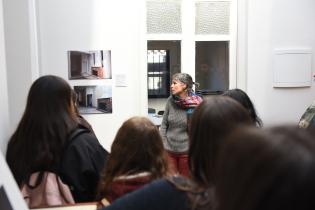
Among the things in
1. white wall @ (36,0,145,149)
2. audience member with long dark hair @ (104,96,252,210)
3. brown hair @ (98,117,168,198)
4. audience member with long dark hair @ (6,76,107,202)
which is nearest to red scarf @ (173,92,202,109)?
white wall @ (36,0,145,149)

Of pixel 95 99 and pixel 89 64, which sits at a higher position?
pixel 89 64

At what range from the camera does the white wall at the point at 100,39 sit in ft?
14.6

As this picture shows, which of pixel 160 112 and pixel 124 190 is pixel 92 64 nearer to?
pixel 160 112

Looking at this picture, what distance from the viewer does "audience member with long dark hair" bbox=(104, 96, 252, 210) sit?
100cm

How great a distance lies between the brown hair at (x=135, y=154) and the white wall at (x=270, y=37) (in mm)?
3447

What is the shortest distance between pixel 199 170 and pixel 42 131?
108 cm

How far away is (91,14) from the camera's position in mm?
4512

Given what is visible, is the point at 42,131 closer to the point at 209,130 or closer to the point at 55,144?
the point at 55,144

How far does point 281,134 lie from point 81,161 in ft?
4.92

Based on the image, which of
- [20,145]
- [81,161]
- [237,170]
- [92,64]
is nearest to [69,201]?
[81,161]

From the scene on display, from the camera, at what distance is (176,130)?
400 centimetres

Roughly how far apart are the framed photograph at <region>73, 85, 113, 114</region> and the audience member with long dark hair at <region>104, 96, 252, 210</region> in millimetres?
3488

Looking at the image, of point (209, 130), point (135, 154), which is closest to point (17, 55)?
point (135, 154)

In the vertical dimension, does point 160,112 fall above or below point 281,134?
below
